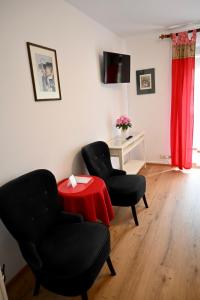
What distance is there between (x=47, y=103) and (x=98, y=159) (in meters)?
0.98

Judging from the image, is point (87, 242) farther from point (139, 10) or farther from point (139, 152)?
point (139, 152)

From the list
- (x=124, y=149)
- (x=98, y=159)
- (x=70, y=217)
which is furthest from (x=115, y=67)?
(x=70, y=217)

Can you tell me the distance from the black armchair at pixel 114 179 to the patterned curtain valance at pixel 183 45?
84.5 inches

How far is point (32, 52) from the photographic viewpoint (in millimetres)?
1867

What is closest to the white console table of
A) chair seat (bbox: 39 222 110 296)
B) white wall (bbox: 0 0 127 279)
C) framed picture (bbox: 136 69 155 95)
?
white wall (bbox: 0 0 127 279)

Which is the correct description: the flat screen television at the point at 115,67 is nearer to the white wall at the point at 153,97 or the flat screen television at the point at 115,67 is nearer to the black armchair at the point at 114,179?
the white wall at the point at 153,97

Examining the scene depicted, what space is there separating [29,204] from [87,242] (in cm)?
52

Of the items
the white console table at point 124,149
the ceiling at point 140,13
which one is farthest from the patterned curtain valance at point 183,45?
the white console table at point 124,149

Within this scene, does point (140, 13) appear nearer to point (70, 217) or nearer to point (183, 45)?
point (183, 45)

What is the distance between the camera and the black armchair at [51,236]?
1.34 m

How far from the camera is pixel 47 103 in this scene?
2082 millimetres

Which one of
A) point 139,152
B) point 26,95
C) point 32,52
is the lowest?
point 139,152

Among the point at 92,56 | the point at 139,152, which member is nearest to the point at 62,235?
the point at 92,56

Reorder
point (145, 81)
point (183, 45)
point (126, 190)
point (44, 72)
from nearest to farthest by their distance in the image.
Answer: point (44, 72) < point (126, 190) < point (183, 45) < point (145, 81)
